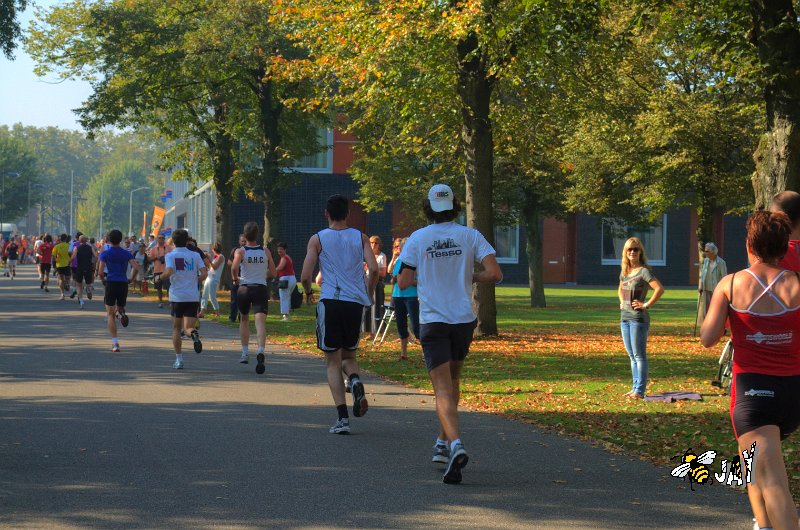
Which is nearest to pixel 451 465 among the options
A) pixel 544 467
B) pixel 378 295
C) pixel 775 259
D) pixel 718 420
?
pixel 544 467

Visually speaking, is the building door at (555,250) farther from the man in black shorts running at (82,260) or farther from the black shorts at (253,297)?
the black shorts at (253,297)

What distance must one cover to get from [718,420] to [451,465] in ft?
14.4

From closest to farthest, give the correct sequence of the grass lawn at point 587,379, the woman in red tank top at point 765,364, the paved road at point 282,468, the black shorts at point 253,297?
1. the woman in red tank top at point 765,364
2. the paved road at point 282,468
3. the grass lawn at point 587,379
4. the black shorts at point 253,297

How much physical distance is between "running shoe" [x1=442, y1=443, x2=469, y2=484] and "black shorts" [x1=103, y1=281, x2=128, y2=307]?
10.4 metres

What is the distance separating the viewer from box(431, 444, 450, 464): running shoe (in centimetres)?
810

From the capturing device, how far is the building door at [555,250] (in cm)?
6022

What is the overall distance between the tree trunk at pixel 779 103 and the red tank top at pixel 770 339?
26.1 ft

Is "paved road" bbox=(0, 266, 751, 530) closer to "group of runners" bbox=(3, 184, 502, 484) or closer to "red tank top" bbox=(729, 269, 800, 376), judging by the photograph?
"group of runners" bbox=(3, 184, 502, 484)

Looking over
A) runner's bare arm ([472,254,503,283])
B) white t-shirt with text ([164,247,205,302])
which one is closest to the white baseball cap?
runner's bare arm ([472,254,503,283])

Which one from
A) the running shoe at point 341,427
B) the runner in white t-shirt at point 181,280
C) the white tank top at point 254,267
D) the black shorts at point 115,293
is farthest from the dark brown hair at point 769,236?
the black shorts at point 115,293

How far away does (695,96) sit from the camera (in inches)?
1118

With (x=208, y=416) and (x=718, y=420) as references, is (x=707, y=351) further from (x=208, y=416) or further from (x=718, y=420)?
(x=208, y=416)

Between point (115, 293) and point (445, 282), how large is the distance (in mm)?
10070

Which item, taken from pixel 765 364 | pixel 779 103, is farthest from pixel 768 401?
pixel 779 103
